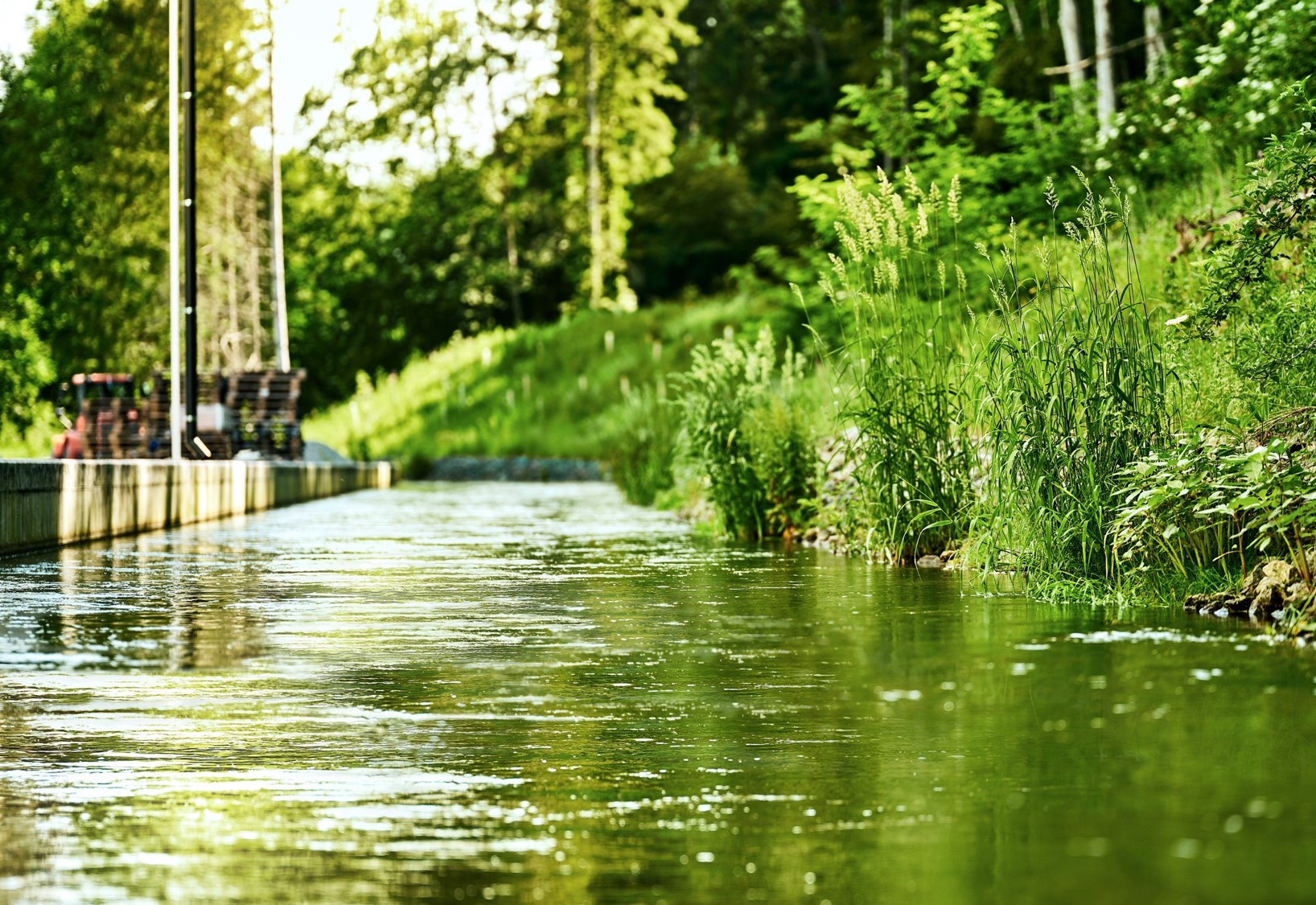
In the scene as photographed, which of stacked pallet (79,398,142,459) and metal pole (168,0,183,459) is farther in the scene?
stacked pallet (79,398,142,459)

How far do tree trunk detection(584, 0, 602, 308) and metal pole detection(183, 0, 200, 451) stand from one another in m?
35.4

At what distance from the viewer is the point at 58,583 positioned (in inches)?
465

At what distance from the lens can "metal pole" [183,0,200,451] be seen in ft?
81.7

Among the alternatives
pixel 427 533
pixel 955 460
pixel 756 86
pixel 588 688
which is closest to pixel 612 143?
pixel 756 86

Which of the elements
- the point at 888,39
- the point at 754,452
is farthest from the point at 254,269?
the point at 754,452

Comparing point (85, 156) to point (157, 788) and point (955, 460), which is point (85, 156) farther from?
point (157, 788)

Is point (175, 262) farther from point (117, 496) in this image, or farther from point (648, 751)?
point (648, 751)

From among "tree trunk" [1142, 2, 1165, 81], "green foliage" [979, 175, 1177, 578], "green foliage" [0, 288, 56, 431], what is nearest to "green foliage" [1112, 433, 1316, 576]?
"green foliage" [979, 175, 1177, 578]

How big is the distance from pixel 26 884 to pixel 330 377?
67106mm

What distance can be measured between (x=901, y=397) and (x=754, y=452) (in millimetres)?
4005

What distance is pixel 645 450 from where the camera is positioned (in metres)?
28.0

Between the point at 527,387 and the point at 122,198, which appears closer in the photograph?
the point at 527,387

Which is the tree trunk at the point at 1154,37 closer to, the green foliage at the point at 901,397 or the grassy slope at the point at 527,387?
the grassy slope at the point at 527,387

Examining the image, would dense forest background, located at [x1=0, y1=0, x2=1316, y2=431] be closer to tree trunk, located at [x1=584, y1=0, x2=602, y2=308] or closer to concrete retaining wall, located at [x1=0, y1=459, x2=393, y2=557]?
tree trunk, located at [x1=584, y1=0, x2=602, y2=308]
